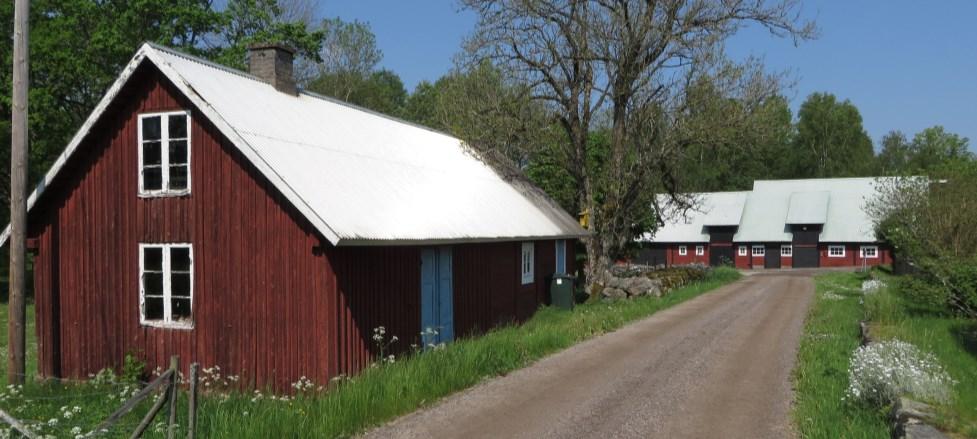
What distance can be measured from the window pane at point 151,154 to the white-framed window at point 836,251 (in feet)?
165

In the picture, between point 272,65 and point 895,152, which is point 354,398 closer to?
point 272,65

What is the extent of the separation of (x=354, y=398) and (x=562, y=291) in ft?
43.9

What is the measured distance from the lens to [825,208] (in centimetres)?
5384

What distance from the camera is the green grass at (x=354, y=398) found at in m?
8.57

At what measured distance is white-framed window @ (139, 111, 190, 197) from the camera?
13258 mm

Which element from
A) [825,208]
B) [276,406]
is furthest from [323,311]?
[825,208]

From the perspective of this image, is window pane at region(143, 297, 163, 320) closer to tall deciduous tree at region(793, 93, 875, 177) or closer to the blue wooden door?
the blue wooden door

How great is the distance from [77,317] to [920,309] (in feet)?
63.1

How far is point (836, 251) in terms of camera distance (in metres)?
53.1

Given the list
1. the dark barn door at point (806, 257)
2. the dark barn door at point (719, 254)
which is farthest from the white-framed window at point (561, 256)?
the dark barn door at point (806, 257)

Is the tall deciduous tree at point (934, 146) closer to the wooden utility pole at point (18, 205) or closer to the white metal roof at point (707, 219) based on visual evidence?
the white metal roof at point (707, 219)

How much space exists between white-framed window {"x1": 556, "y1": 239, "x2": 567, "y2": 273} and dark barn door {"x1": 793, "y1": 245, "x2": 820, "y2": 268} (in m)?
35.5

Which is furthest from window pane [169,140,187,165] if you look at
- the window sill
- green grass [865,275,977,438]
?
green grass [865,275,977,438]

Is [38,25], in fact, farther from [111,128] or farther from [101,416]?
[101,416]
